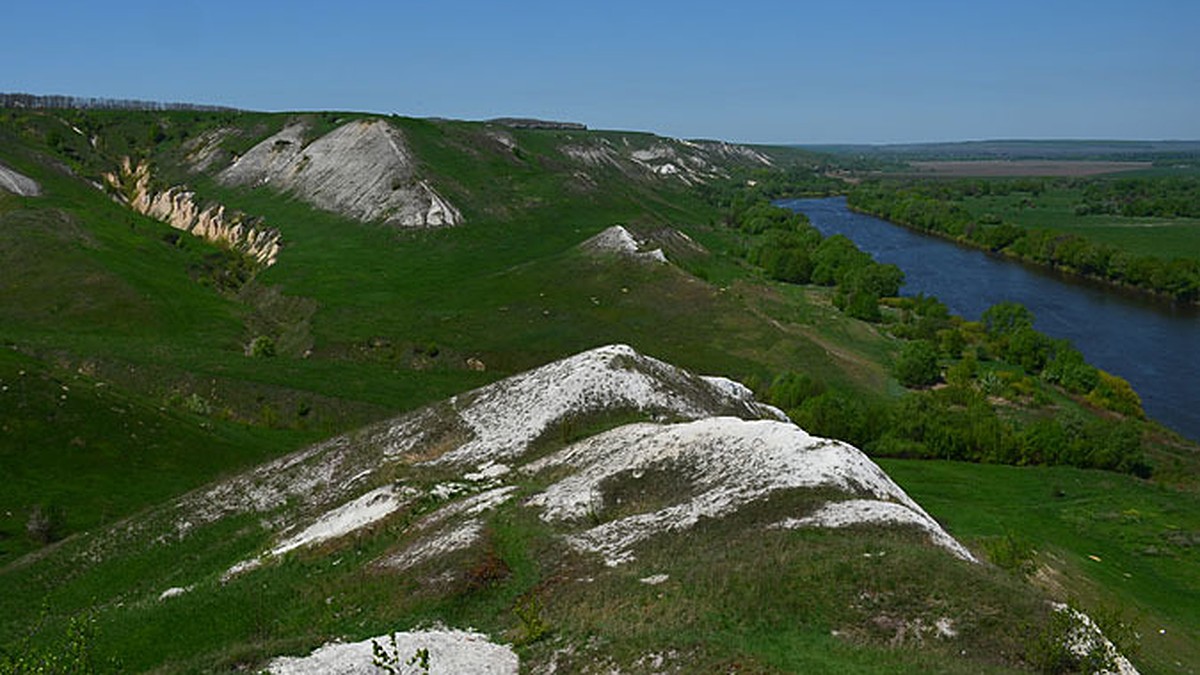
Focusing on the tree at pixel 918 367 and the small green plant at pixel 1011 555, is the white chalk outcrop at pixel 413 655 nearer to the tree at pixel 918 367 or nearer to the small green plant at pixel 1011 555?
the small green plant at pixel 1011 555

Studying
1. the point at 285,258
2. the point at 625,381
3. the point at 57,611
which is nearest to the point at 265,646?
the point at 57,611

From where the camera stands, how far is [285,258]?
12356cm

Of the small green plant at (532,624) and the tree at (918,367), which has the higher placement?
the small green plant at (532,624)

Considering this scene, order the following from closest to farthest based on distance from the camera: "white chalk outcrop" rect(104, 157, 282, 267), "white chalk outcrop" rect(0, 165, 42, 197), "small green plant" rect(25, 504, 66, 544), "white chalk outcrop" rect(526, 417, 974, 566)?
1. "white chalk outcrop" rect(526, 417, 974, 566)
2. "small green plant" rect(25, 504, 66, 544)
3. "white chalk outcrop" rect(0, 165, 42, 197)
4. "white chalk outcrop" rect(104, 157, 282, 267)

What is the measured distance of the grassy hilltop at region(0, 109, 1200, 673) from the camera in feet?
80.3

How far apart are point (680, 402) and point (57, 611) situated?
3135cm

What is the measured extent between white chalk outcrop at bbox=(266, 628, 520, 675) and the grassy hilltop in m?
0.85

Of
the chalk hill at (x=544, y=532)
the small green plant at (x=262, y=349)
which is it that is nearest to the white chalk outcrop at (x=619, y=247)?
the small green plant at (x=262, y=349)

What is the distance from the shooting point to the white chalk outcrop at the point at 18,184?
132 metres

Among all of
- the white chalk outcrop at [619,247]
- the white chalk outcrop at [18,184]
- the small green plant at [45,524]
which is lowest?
the small green plant at [45,524]

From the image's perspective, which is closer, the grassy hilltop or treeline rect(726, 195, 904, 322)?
the grassy hilltop

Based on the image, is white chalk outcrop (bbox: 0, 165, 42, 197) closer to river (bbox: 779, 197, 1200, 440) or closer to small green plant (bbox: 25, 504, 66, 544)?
small green plant (bbox: 25, 504, 66, 544)

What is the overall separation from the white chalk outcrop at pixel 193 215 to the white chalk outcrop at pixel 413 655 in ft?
359

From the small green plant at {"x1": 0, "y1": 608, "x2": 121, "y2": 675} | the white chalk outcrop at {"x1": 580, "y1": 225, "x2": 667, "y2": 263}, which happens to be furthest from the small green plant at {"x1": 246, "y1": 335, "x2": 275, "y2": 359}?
the small green plant at {"x1": 0, "y1": 608, "x2": 121, "y2": 675}
